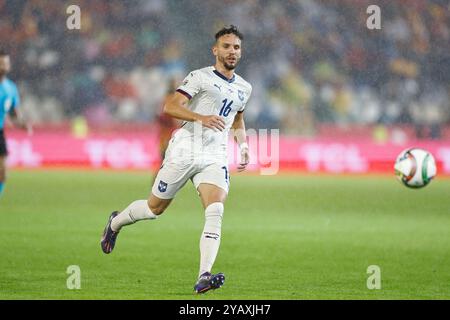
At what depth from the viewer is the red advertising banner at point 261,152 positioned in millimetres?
20312

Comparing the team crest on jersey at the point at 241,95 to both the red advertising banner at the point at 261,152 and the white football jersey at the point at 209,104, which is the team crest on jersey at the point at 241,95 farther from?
the red advertising banner at the point at 261,152

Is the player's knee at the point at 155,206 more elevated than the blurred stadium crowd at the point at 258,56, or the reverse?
the blurred stadium crowd at the point at 258,56

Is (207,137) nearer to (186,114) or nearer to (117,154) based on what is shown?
(186,114)

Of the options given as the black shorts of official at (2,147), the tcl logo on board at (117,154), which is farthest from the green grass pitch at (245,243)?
the tcl logo on board at (117,154)

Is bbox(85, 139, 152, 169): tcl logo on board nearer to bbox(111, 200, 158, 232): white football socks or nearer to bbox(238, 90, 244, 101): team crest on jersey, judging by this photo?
bbox(111, 200, 158, 232): white football socks

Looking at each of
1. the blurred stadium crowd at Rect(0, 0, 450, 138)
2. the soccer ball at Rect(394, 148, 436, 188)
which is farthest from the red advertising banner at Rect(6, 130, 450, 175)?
the soccer ball at Rect(394, 148, 436, 188)

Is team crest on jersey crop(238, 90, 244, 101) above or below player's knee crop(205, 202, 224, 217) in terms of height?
above

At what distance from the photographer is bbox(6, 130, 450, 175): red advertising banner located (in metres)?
20.3

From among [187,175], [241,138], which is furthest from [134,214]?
[241,138]

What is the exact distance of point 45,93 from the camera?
23.1m

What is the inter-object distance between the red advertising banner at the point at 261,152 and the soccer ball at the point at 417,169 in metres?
9.41

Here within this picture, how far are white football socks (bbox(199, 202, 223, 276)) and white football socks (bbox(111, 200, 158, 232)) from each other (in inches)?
31.7
